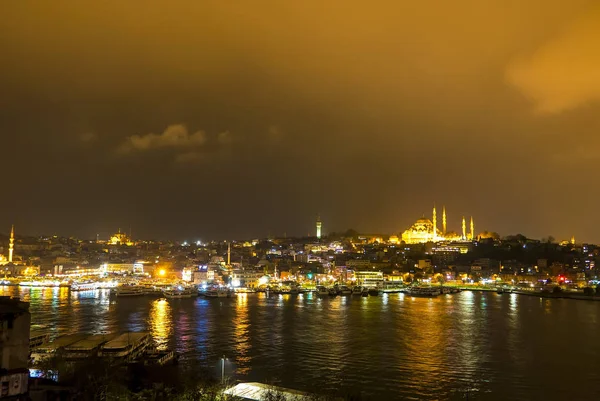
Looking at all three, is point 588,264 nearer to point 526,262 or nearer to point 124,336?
point 526,262

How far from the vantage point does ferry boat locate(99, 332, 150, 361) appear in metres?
8.51

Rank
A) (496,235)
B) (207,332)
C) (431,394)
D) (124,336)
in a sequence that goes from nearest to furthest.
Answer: (431,394), (124,336), (207,332), (496,235)

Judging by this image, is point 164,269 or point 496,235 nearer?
point 164,269

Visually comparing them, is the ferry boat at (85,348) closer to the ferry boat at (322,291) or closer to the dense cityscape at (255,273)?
the dense cityscape at (255,273)

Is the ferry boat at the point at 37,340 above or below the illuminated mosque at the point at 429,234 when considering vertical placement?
below

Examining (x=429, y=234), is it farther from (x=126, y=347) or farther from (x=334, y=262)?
(x=126, y=347)

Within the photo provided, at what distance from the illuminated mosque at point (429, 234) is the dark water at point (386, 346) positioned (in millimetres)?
48200

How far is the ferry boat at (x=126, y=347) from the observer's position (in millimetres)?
8508

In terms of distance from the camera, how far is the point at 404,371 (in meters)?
9.03

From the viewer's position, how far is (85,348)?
349 inches

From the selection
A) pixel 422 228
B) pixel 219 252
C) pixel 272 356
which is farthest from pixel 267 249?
pixel 272 356

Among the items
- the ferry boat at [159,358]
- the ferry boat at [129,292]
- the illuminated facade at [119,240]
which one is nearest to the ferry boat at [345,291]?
the ferry boat at [129,292]

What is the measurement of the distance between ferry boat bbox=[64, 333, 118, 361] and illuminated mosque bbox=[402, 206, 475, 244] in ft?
199

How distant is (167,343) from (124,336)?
1779 mm
